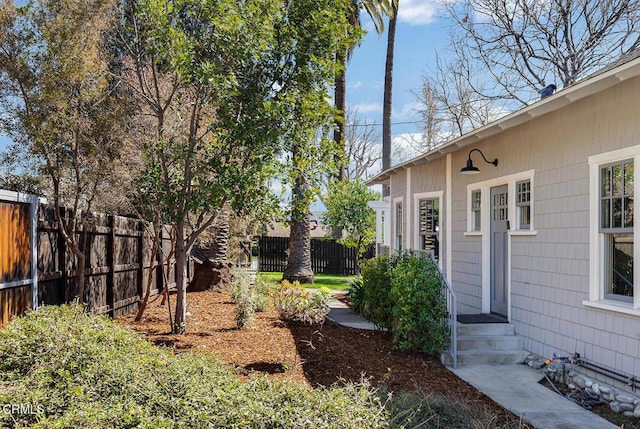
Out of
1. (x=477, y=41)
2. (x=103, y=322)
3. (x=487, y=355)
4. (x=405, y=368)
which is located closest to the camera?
(x=103, y=322)

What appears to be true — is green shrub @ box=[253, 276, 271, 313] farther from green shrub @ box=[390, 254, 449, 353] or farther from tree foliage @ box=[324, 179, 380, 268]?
tree foliage @ box=[324, 179, 380, 268]

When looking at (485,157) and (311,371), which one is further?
(485,157)

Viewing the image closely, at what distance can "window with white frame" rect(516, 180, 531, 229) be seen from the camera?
24.1 ft

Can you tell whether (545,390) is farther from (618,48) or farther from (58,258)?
(618,48)

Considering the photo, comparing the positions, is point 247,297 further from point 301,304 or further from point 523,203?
point 523,203

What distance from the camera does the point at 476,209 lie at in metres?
8.80

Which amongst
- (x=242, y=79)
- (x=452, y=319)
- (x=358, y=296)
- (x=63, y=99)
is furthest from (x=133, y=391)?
(x=358, y=296)

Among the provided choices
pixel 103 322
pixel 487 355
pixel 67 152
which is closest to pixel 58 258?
pixel 67 152

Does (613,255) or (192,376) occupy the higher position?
(613,255)

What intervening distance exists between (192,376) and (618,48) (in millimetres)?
14361

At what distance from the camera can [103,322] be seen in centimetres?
529

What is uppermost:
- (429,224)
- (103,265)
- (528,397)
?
(429,224)

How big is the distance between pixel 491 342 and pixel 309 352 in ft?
8.41

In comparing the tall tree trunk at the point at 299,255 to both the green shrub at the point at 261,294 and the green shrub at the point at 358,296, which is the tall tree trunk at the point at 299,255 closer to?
the green shrub at the point at 261,294
